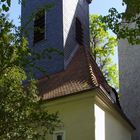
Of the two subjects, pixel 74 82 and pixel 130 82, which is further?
pixel 130 82

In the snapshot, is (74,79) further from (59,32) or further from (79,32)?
(79,32)

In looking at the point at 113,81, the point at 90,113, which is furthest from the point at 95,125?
the point at 113,81

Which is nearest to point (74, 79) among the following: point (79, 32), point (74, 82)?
point (74, 82)

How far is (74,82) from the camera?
52.8 feet

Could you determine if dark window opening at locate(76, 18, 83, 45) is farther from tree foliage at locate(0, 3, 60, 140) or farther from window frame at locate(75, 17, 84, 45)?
tree foliage at locate(0, 3, 60, 140)

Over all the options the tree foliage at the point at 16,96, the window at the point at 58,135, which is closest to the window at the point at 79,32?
the window at the point at 58,135

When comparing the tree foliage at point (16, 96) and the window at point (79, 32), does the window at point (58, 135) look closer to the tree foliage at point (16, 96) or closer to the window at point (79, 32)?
the tree foliage at point (16, 96)

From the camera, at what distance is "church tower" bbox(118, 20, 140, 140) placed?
2119 cm

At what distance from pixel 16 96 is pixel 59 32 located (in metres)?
9.64

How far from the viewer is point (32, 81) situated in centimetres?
1076

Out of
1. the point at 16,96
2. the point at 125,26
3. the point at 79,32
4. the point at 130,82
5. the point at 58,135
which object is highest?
the point at 79,32

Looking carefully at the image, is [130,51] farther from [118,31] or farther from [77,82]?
[118,31]

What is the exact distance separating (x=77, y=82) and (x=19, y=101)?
6266 millimetres

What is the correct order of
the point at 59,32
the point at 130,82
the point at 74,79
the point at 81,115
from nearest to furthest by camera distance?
the point at 81,115
the point at 74,79
the point at 59,32
the point at 130,82
